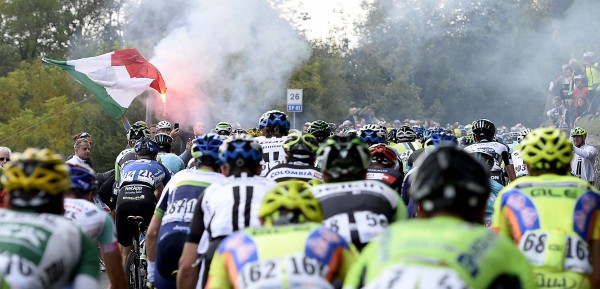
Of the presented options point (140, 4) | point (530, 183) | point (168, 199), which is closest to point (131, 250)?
point (168, 199)

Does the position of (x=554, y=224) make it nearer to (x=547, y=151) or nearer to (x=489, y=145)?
(x=547, y=151)

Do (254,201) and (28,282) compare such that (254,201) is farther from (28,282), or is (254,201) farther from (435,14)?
(435,14)

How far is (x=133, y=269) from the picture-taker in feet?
45.9

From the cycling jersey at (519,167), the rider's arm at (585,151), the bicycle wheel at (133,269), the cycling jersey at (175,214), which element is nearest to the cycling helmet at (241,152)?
the cycling jersey at (175,214)

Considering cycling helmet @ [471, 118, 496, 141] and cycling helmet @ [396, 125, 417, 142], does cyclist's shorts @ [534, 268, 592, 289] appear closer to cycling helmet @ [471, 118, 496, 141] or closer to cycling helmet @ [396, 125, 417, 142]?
cycling helmet @ [471, 118, 496, 141]

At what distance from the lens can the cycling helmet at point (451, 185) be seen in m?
4.69

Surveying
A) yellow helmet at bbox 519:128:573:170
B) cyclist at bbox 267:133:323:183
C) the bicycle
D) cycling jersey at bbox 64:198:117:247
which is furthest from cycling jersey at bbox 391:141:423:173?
cycling jersey at bbox 64:198:117:247

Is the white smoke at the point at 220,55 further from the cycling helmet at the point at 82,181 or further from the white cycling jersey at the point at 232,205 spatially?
the white cycling jersey at the point at 232,205

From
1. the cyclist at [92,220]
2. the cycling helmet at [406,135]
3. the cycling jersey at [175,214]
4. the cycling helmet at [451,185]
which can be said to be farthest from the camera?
the cycling helmet at [406,135]

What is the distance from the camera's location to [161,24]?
41.5m

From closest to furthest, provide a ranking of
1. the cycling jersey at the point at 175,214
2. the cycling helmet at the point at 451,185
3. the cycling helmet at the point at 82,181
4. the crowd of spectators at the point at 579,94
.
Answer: the cycling helmet at the point at 451,185 → the cycling helmet at the point at 82,181 → the cycling jersey at the point at 175,214 → the crowd of spectators at the point at 579,94

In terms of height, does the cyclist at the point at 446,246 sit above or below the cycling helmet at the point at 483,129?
below

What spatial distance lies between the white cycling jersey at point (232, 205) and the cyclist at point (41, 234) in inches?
73.2

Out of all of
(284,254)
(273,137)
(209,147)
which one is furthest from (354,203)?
(273,137)
